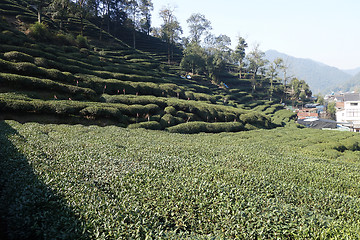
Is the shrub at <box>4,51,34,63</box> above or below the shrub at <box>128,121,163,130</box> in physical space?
above

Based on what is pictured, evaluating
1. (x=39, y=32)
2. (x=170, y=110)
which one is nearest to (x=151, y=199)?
(x=170, y=110)

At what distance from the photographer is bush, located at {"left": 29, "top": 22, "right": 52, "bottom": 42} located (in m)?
27.6

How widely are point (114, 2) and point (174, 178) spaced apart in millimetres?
60975

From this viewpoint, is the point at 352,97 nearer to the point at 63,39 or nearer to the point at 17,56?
the point at 63,39

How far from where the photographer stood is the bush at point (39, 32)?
27578mm

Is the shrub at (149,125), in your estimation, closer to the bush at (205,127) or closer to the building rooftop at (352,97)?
the bush at (205,127)

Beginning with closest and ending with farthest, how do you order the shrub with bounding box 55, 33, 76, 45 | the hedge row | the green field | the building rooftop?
the green field
the hedge row
the shrub with bounding box 55, 33, 76, 45
the building rooftop

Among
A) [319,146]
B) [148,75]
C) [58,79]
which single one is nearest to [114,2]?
[148,75]

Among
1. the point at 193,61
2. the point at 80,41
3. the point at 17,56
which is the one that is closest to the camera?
the point at 17,56

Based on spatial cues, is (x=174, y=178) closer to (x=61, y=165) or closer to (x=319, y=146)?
(x=61, y=165)

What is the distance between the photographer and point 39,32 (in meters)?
28.0

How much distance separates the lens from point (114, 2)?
5491cm

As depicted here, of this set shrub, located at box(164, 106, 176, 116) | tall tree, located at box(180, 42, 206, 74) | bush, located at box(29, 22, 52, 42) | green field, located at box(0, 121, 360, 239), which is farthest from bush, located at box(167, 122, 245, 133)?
tall tree, located at box(180, 42, 206, 74)

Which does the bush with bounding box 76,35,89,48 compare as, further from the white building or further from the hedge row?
the white building
